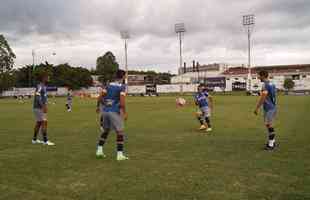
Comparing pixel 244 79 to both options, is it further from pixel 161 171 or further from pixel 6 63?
pixel 161 171

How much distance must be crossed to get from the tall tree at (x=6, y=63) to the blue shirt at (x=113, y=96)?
90537 millimetres

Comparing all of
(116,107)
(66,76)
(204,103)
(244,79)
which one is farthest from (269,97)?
(66,76)

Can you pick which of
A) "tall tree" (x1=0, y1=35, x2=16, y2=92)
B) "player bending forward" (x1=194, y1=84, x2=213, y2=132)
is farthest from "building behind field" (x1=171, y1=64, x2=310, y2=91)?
"player bending forward" (x1=194, y1=84, x2=213, y2=132)

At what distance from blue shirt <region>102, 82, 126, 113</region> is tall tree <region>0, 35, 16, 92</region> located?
9054 cm

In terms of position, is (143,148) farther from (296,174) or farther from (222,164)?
(296,174)

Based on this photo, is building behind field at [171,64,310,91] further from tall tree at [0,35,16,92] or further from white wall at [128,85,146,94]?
tall tree at [0,35,16,92]

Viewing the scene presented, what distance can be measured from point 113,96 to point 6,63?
9475 cm

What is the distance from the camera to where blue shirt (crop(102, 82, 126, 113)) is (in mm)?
8961

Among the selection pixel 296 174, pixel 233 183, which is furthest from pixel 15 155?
pixel 296 174

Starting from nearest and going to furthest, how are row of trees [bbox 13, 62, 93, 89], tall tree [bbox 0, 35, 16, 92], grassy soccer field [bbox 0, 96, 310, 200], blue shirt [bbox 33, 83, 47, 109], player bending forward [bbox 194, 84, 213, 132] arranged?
grassy soccer field [bbox 0, 96, 310, 200] < blue shirt [bbox 33, 83, 47, 109] < player bending forward [bbox 194, 84, 213, 132] < tall tree [bbox 0, 35, 16, 92] < row of trees [bbox 13, 62, 93, 89]

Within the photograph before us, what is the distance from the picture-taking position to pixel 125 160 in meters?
8.98

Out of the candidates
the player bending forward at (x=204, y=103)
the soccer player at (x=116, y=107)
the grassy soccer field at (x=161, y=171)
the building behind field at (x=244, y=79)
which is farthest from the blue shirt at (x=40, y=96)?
the building behind field at (x=244, y=79)

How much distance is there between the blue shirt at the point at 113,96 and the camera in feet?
29.4

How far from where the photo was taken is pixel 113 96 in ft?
29.5
